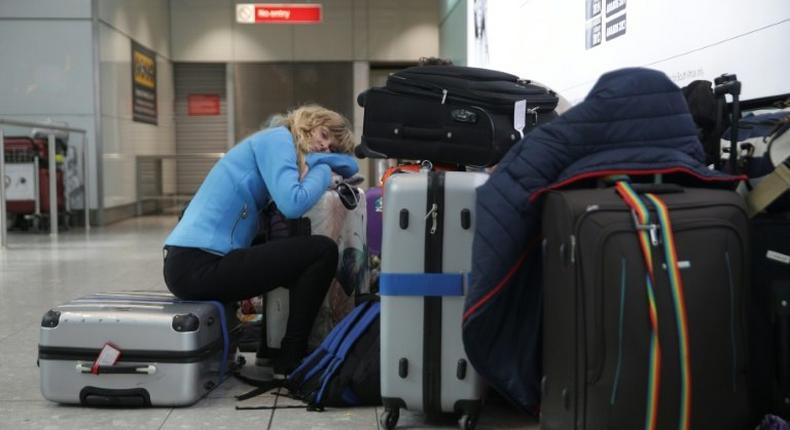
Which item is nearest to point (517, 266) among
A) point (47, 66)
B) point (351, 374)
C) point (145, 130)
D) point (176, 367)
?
point (351, 374)

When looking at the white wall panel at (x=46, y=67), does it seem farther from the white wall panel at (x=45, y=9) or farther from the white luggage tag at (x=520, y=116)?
the white luggage tag at (x=520, y=116)

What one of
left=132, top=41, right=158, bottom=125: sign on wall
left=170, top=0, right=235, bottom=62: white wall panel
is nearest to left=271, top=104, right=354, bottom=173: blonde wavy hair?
left=132, top=41, right=158, bottom=125: sign on wall

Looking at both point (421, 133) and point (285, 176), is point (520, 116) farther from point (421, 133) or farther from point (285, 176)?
point (285, 176)

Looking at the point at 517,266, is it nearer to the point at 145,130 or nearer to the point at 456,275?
the point at 456,275

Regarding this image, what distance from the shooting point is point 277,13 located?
14.7 m

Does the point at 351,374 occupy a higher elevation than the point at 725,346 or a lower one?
lower

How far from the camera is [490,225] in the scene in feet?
7.03

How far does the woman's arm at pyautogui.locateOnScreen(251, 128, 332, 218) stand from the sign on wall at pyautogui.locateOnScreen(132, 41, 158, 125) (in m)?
10.5

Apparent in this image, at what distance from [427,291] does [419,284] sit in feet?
0.10

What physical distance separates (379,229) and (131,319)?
6.00 ft

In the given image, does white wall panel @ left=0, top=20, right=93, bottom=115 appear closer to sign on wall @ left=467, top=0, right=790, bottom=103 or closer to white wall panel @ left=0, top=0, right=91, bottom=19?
white wall panel @ left=0, top=0, right=91, bottom=19

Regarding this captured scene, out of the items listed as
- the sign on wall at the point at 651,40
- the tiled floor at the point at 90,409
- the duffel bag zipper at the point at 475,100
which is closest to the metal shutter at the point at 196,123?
the tiled floor at the point at 90,409

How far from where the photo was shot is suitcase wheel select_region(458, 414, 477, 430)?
7.73ft

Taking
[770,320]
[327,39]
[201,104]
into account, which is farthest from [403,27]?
[770,320]
